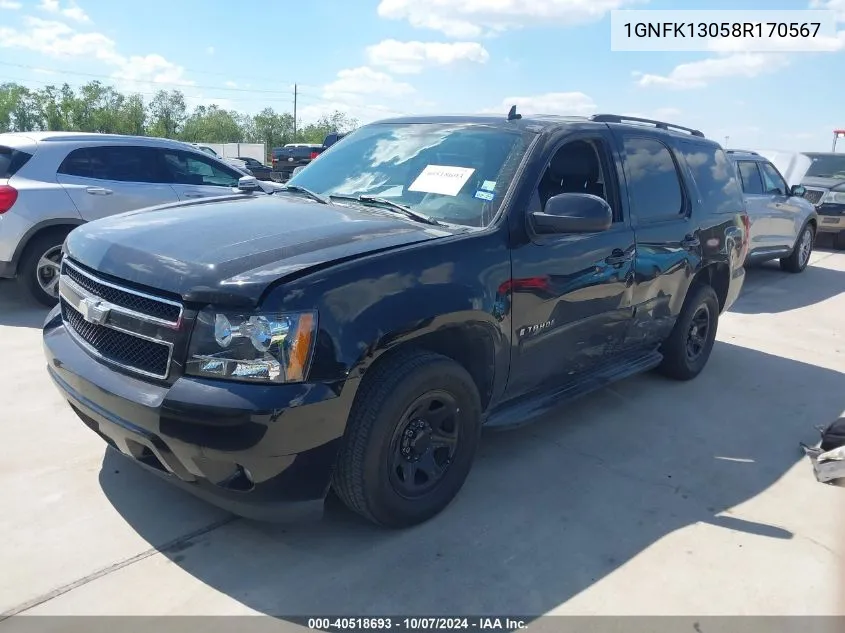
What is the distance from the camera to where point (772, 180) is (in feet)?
34.4

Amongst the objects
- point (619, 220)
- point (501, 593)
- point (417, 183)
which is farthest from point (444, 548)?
point (619, 220)

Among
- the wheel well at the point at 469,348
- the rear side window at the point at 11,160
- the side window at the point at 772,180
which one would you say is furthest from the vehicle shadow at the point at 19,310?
the side window at the point at 772,180

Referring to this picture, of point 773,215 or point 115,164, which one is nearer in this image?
point 115,164

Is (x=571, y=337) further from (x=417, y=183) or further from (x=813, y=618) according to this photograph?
(x=813, y=618)

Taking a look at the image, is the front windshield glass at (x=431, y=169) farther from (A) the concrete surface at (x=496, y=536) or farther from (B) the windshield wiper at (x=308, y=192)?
(A) the concrete surface at (x=496, y=536)

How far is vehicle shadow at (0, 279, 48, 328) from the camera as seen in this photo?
6.37 metres

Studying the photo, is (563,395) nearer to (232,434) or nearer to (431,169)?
(431,169)

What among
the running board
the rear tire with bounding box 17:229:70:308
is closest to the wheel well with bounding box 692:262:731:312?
the running board

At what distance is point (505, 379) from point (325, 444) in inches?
47.1

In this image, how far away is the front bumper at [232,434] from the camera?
257 centimetres

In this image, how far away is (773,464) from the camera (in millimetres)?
4215

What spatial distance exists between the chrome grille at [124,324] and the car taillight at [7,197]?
3.95 meters

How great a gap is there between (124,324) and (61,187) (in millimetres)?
4768

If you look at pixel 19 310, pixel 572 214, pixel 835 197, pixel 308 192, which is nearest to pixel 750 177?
pixel 835 197
